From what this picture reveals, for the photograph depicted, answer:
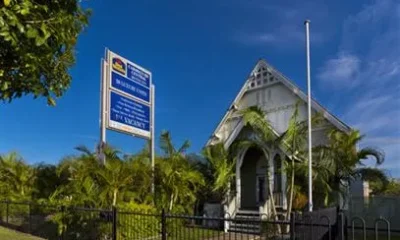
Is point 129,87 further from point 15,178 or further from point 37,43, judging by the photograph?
point 37,43

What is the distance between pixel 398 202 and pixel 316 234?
10122mm

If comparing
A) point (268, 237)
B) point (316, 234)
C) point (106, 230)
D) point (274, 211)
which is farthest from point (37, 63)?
point (274, 211)

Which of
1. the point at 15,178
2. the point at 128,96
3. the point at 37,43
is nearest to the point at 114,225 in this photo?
the point at 128,96

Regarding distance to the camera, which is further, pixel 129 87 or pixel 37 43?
pixel 129 87

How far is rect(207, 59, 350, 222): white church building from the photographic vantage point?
63.7 feet

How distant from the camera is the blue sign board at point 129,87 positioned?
18.0 meters

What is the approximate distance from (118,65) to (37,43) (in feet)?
47.9

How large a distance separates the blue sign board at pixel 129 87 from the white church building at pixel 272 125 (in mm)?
4417

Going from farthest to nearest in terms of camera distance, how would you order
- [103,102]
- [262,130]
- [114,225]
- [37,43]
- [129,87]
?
[129,87], [262,130], [103,102], [114,225], [37,43]

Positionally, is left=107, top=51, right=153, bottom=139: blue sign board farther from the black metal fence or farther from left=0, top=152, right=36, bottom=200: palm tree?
left=0, top=152, right=36, bottom=200: palm tree

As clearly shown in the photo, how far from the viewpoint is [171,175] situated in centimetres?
1767

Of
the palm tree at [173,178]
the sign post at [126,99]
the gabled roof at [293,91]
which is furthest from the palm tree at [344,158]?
the sign post at [126,99]

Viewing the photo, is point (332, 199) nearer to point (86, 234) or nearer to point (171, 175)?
point (171, 175)

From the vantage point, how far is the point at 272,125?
69.8ft
